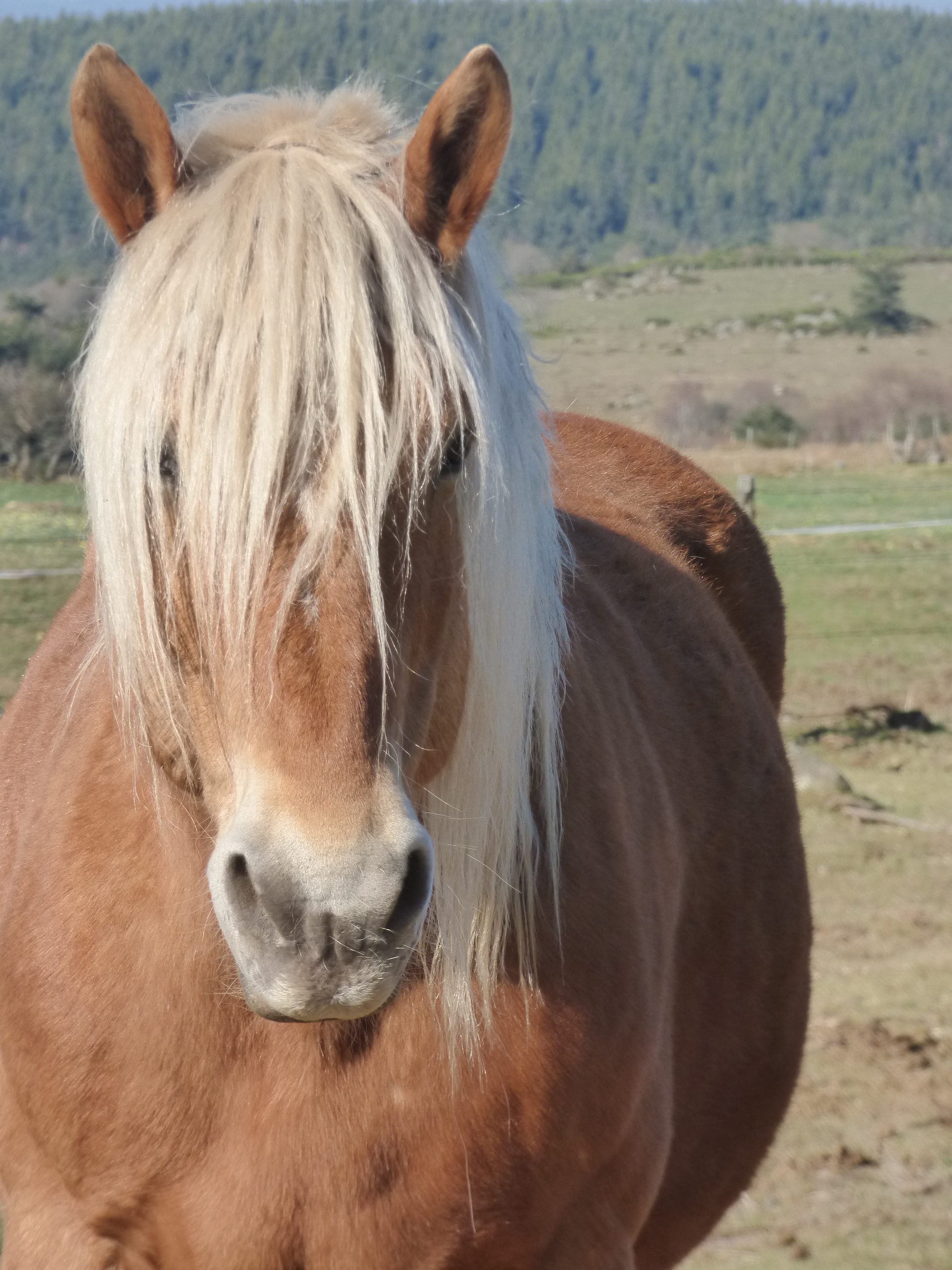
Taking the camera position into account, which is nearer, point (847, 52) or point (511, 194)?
A: point (511, 194)

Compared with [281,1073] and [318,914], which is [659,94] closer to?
Result: [281,1073]

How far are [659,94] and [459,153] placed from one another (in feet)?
433

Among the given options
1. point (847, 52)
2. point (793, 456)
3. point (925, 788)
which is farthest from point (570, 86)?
point (925, 788)

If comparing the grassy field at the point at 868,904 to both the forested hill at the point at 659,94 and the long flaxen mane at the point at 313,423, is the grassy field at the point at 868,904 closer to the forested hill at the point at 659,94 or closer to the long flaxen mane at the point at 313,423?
the long flaxen mane at the point at 313,423

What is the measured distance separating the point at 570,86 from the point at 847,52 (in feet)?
96.7

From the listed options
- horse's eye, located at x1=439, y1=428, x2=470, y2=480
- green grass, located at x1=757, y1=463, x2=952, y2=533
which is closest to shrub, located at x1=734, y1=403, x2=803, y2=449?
green grass, located at x1=757, y1=463, x2=952, y2=533

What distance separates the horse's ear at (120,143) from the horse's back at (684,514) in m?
1.77

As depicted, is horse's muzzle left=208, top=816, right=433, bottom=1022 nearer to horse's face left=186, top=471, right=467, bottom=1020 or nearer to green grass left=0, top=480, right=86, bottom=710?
horse's face left=186, top=471, right=467, bottom=1020

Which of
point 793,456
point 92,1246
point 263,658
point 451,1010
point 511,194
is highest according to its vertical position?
point 511,194

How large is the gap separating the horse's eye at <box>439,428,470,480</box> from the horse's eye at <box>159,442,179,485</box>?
318mm

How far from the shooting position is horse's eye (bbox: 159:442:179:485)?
5.39 ft

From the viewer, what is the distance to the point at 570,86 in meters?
118

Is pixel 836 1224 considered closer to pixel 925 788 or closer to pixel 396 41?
pixel 925 788

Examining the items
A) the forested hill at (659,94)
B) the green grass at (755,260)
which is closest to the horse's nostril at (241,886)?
the forested hill at (659,94)
